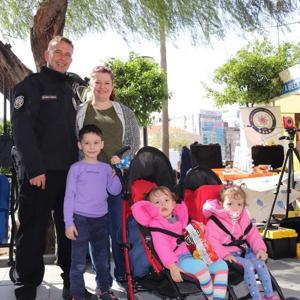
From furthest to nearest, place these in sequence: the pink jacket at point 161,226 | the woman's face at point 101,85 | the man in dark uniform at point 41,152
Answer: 1. the woman's face at point 101,85
2. the man in dark uniform at point 41,152
3. the pink jacket at point 161,226

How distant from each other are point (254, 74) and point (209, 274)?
11.9 m

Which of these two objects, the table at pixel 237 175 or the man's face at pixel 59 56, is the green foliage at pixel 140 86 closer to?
the table at pixel 237 175

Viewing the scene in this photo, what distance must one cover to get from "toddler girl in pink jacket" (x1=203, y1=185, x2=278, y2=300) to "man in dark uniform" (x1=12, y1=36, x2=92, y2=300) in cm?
105

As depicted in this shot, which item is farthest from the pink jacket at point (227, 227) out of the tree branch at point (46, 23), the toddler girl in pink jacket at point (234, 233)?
the tree branch at point (46, 23)

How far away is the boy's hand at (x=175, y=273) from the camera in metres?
2.57

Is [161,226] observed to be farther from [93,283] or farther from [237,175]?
[237,175]

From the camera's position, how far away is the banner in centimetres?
1190

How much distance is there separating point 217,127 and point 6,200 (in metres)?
51.3

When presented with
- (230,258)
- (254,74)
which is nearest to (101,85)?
(230,258)

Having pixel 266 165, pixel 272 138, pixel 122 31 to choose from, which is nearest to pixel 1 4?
pixel 122 31

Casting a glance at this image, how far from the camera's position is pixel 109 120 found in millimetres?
3223

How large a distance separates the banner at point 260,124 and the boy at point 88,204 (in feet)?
30.7

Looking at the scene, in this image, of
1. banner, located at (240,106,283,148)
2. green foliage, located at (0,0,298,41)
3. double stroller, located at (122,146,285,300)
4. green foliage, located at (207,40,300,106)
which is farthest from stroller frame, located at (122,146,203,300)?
green foliage, located at (207,40,300,106)

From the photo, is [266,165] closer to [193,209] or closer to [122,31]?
[122,31]
